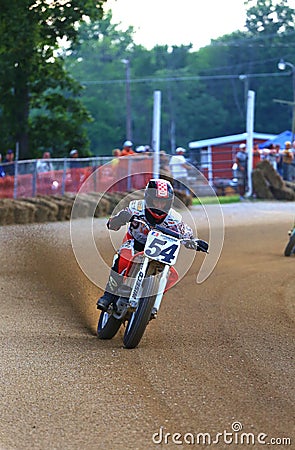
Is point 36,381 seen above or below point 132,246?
below

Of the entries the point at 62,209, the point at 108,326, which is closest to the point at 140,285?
the point at 108,326

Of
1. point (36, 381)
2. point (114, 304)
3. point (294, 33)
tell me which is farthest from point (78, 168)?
point (294, 33)

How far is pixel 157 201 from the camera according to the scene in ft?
25.2

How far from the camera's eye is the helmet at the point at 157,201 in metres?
7.69

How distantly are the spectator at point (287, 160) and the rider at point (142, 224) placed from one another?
2304cm

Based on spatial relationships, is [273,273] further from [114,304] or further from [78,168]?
[78,168]

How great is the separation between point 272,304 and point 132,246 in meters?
3.00

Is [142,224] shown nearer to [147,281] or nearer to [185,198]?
[147,281]

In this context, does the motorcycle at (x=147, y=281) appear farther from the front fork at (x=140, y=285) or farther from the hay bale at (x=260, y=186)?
the hay bale at (x=260, y=186)

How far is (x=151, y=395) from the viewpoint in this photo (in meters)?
6.00

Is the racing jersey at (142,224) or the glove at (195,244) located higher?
the racing jersey at (142,224)

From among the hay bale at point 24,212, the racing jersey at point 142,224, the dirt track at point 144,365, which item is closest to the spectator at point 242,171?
the hay bale at point 24,212

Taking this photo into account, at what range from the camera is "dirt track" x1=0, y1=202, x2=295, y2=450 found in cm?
529

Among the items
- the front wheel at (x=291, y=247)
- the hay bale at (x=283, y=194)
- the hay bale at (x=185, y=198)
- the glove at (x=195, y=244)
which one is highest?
the glove at (x=195, y=244)
